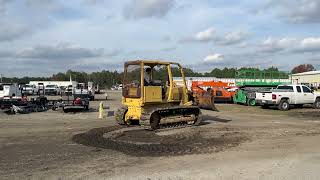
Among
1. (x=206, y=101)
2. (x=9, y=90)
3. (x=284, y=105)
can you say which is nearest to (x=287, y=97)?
(x=284, y=105)

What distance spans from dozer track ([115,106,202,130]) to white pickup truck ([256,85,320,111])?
46.1 feet

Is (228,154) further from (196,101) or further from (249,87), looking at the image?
(249,87)

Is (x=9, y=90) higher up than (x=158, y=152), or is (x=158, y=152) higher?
(x=9, y=90)

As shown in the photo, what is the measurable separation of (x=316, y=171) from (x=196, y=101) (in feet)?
38.2

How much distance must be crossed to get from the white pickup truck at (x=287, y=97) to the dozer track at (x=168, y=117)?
14.0 metres

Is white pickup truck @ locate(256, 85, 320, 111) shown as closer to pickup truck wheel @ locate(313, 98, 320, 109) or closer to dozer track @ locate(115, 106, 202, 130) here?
pickup truck wheel @ locate(313, 98, 320, 109)

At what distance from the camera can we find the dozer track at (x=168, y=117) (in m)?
18.2

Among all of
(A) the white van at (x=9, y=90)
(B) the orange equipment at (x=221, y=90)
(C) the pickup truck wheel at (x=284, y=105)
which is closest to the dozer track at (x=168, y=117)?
(C) the pickup truck wheel at (x=284, y=105)

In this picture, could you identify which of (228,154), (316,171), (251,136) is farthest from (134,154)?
(251,136)

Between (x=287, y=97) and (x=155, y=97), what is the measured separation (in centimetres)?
1706

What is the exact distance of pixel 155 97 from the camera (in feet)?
61.6

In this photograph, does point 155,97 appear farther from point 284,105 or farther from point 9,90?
point 9,90

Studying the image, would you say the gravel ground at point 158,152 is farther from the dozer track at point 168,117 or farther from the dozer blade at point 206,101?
the dozer blade at point 206,101

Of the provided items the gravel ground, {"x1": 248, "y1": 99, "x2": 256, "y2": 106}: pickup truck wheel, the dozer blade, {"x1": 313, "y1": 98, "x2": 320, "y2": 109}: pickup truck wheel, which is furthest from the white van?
{"x1": 313, "y1": 98, "x2": 320, "y2": 109}: pickup truck wheel
